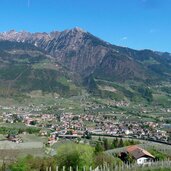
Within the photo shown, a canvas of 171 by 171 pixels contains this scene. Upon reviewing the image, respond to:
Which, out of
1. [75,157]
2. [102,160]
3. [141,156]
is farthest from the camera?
[141,156]

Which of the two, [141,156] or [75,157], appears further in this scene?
[141,156]

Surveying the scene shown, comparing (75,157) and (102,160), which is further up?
(75,157)

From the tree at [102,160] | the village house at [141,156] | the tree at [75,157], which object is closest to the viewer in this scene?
the tree at [75,157]

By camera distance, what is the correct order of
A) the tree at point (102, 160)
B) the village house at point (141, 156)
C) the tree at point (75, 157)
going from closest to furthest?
the tree at point (75, 157)
the tree at point (102, 160)
the village house at point (141, 156)

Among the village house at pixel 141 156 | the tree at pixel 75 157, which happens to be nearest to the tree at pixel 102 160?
the tree at pixel 75 157

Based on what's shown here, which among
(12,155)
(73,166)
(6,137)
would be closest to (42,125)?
(6,137)

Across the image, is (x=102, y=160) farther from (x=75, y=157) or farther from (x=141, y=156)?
(x=141, y=156)

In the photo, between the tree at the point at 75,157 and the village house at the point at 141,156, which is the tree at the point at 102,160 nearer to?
the tree at the point at 75,157

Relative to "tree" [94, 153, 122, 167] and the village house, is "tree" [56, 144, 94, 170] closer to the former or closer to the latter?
"tree" [94, 153, 122, 167]

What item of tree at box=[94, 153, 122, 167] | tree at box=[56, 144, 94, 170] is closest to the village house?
tree at box=[94, 153, 122, 167]

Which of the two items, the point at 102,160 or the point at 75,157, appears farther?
the point at 102,160

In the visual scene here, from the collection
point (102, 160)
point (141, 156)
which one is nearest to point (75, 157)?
point (102, 160)

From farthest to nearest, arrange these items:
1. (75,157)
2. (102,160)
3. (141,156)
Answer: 1. (141,156)
2. (102,160)
3. (75,157)

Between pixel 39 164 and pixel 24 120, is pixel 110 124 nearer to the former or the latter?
pixel 24 120
